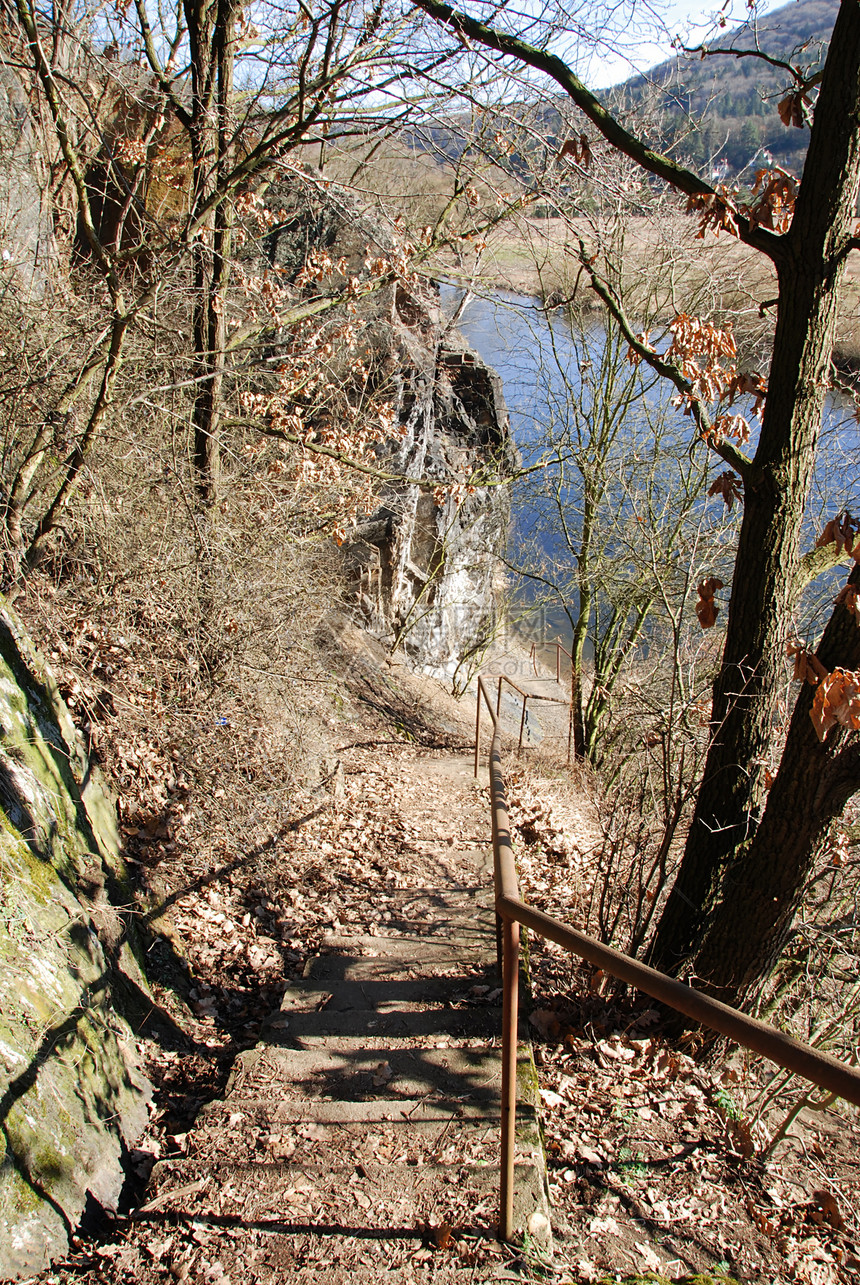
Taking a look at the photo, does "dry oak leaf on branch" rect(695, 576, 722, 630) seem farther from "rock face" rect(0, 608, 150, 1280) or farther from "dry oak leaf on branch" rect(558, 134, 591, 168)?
"rock face" rect(0, 608, 150, 1280)

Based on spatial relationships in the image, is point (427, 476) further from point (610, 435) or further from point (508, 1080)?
point (508, 1080)

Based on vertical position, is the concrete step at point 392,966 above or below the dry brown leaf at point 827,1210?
below

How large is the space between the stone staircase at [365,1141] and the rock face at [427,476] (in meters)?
10.6

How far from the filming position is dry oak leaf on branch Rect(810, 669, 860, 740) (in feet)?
9.59

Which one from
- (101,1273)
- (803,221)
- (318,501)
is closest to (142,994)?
(101,1273)

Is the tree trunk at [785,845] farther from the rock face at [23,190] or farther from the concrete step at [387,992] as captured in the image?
the rock face at [23,190]

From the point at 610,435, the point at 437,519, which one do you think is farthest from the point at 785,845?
the point at 437,519

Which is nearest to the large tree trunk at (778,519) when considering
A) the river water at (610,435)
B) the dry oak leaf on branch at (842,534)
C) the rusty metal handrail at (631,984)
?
the dry oak leaf on branch at (842,534)

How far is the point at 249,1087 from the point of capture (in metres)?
3.39

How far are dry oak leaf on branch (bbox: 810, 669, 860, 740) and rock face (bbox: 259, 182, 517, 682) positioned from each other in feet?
36.9

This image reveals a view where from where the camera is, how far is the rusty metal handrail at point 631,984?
1.61 m

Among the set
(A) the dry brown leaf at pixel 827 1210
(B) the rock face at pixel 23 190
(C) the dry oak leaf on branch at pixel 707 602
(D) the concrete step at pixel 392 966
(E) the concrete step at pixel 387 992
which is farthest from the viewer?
(B) the rock face at pixel 23 190

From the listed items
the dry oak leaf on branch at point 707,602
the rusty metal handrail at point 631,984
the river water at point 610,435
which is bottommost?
the rusty metal handrail at point 631,984

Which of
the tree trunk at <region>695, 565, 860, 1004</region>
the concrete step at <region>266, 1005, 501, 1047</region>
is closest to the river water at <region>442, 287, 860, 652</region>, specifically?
the tree trunk at <region>695, 565, 860, 1004</region>
